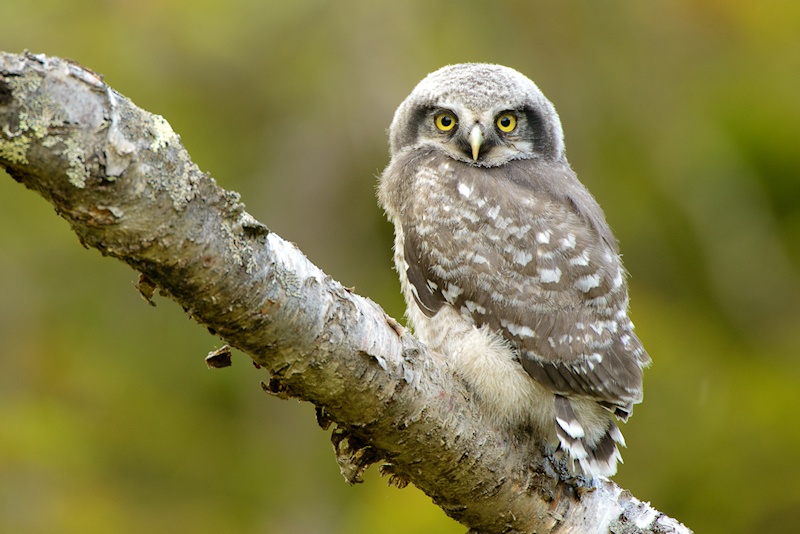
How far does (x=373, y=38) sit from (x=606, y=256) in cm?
244

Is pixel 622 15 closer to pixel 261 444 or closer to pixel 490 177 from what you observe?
pixel 490 177

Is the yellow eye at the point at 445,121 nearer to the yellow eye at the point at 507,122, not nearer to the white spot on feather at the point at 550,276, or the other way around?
the yellow eye at the point at 507,122

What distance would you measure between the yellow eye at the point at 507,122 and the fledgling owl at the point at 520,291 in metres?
0.15

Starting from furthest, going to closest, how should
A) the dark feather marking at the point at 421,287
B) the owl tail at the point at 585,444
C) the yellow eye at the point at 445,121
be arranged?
the yellow eye at the point at 445,121 → the dark feather marking at the point at 421,287 → the owl tail at the point at 585,444

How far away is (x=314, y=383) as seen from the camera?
2.52 metres

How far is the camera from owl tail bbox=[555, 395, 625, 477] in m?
3.23

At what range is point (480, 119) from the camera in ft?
13.8

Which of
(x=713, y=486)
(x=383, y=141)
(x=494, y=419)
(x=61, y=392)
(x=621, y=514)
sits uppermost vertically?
(x=383, y=141)

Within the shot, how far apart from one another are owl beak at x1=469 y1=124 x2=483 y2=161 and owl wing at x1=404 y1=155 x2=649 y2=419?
21 cm

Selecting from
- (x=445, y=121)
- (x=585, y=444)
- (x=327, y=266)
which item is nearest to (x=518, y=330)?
(x=585, y=444)

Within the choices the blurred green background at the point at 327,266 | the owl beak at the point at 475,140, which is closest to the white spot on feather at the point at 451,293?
the owl beak at the point at 475,140

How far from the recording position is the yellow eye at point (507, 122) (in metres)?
4.31

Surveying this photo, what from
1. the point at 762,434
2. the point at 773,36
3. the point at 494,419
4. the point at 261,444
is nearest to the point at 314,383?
the point at 494,419

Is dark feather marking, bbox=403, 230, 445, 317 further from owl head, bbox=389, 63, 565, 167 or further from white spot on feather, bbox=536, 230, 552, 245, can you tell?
owl head, bbox=389, 63, 565, 167
